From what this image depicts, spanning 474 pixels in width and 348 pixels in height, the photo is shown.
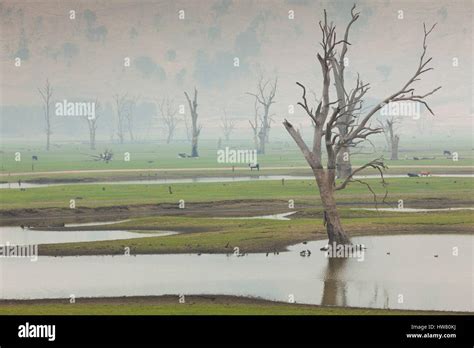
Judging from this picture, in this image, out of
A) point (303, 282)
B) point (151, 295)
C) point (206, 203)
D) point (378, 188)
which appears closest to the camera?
point (151, 295)

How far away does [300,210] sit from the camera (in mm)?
62250

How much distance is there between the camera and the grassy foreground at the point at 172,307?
96.6 ft

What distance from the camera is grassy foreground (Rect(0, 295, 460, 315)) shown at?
29.4 metres

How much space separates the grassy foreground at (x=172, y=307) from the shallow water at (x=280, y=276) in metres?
1.06

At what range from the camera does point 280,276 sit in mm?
36844

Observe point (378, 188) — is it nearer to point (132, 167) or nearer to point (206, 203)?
point (206, 203)

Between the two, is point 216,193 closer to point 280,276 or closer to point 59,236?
point 59,236

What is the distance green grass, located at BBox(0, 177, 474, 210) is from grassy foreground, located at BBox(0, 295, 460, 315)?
1342 inches

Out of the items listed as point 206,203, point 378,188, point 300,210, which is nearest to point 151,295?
point 300,210

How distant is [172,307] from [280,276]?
23.7ft

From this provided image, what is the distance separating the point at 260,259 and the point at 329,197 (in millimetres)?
3635
